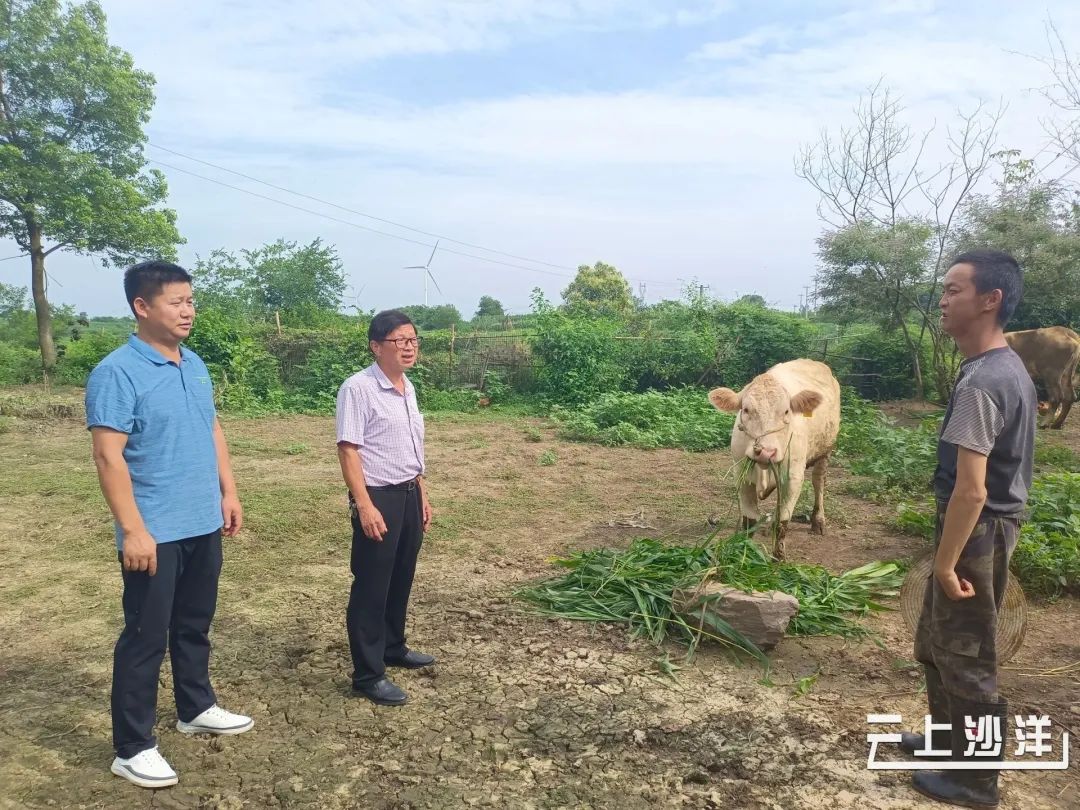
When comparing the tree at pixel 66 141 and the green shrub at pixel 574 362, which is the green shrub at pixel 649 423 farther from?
the tree at pixel 66 141

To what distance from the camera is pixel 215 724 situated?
2975 millimetres

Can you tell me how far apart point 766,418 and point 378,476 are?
277 cm

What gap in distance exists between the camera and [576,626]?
415cm

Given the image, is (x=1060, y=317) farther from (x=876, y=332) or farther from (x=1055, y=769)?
(x=1055, y=769)

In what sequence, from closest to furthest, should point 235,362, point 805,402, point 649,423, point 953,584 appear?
point 953,584, point 805,402, point 649,423, point 235,362

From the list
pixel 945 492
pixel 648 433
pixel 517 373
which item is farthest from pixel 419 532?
pixel 517 373

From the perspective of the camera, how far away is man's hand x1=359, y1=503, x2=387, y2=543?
10.1 feet

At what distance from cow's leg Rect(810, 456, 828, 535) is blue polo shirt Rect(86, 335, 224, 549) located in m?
4.87

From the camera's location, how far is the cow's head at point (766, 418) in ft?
15.4

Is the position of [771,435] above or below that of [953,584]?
above

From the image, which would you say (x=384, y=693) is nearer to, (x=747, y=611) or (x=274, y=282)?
(x=747, y=611)

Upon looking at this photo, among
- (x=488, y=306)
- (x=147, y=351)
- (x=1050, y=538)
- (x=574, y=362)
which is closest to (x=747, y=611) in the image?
(x=1050, y=538)

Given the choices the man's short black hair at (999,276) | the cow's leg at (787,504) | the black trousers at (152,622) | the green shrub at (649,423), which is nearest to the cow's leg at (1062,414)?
the green shrub at (649,423)

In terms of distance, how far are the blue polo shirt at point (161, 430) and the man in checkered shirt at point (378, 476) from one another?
1.80 feet
